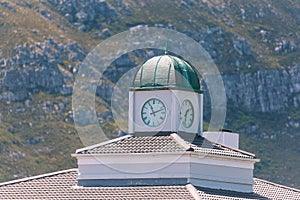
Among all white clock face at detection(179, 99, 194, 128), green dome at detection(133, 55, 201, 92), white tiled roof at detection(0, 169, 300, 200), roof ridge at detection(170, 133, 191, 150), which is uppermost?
green dome at detection(133, 55, 201, 92)

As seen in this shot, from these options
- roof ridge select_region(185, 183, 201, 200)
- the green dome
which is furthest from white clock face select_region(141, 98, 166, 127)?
roof ridge select_region(185, 183, 201, 200)

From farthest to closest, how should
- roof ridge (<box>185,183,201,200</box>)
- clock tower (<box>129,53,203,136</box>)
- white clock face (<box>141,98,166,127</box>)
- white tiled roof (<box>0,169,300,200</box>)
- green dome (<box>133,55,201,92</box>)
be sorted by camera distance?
white clock face (<box>141,98,166,127</box>) → green dome (<box>133,55,201,92</box>) → clock tower (<box>129,53,203,136</box>) → white tiled roof (<box>0,169,300,200</box>) → roof ridge (<box>185,183,201,200</box>)

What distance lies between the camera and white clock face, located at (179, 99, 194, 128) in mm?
91875

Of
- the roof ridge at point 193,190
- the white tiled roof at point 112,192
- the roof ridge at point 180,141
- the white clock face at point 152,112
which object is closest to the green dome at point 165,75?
the white clock face at point 152,112

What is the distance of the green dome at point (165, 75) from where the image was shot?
301ft

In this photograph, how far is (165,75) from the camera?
301ft

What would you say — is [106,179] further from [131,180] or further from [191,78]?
[191,78]

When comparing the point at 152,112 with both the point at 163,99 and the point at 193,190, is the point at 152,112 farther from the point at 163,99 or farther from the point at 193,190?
the point at 193,190

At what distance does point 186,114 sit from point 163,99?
1.70 metres

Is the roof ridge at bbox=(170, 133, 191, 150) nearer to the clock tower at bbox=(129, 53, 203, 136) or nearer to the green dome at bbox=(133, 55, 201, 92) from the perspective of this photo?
the clock tower at bbox=(129, 53, 203, 136)

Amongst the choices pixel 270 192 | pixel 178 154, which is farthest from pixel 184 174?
pixel 270 192

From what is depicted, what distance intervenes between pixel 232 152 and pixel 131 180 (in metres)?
5.95

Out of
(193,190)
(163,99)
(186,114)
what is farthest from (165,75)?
(193,190)

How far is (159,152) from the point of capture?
3509 inches
